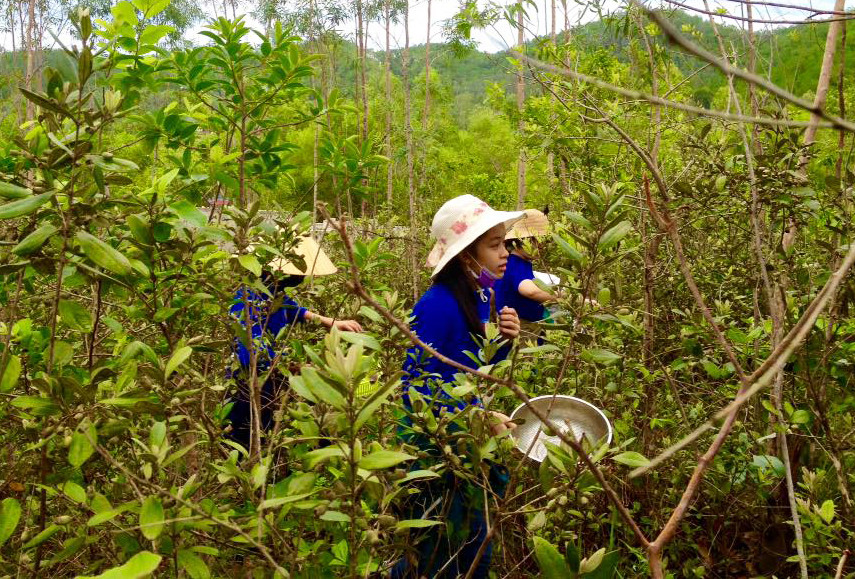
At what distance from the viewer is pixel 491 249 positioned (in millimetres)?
2670

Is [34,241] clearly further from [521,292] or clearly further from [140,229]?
[521,292]

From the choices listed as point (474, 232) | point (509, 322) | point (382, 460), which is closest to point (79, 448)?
point (382, 460)

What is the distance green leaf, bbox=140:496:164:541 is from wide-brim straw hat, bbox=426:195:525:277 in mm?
1610

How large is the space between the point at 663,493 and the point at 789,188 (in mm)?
1120

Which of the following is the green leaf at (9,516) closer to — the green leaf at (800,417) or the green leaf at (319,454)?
the green leaf at (319,454)

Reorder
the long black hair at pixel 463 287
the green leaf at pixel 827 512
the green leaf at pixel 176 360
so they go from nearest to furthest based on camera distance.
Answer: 1. the green leaf at pixel 176 360
2. the green leaf at pixel 827 512
3. the long black hair at pixel 463 287

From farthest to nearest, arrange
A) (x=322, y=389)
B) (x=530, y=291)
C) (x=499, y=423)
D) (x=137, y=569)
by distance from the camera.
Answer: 1. (x=530, y=291)
2. (x=499, y=423)
3. (x=322, y=389)
4. (x=137, y=569)

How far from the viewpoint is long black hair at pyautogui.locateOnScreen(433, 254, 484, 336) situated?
2.49 m

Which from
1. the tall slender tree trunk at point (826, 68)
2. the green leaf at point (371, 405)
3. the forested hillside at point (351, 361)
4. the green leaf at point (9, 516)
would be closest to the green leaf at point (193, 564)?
the forested hillside at point (351, 361)

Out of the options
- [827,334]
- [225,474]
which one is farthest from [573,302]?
[827,334]

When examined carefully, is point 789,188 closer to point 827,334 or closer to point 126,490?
point 827,334

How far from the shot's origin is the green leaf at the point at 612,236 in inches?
57.2

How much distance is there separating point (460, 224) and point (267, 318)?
42.1 inches

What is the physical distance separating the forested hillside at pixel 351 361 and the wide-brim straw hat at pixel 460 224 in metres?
0.04
